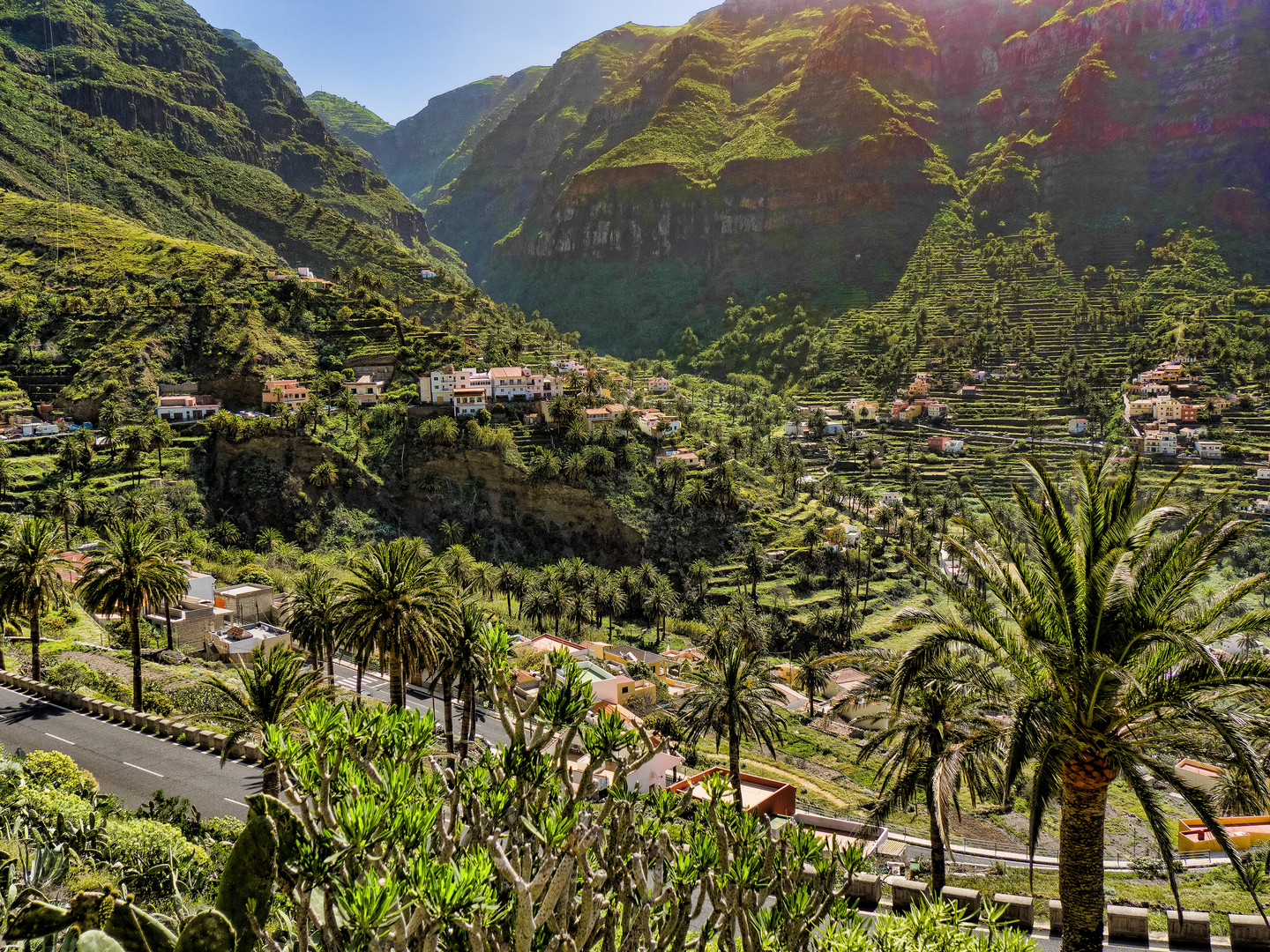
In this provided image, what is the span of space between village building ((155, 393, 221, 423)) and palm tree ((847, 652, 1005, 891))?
7999 centimetres

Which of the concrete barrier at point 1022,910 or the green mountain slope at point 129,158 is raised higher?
the green mountain slope at point 129,158

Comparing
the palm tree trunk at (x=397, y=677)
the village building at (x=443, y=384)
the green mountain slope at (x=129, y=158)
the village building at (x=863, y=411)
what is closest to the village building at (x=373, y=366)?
the village building at (x=443, y=384)

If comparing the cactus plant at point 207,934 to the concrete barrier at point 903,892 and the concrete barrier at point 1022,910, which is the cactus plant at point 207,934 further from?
the concrete barrier at point 1022,910

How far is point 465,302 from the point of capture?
5133 inches

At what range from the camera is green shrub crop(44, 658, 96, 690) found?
97.0ft

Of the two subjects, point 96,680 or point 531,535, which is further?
point 531,535

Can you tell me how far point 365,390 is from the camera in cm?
8881

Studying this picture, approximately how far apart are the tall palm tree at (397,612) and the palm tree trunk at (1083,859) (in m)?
18.1

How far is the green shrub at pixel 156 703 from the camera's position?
28484 millimetres

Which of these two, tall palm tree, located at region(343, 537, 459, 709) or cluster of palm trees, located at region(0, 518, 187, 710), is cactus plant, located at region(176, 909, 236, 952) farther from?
cluster of palm trees, located at region(0, 518, 187, 710)

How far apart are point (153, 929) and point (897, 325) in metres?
172

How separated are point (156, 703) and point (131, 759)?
6778 mm

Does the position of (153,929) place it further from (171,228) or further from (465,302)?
(171,228)

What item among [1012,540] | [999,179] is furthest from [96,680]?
[999,179]
